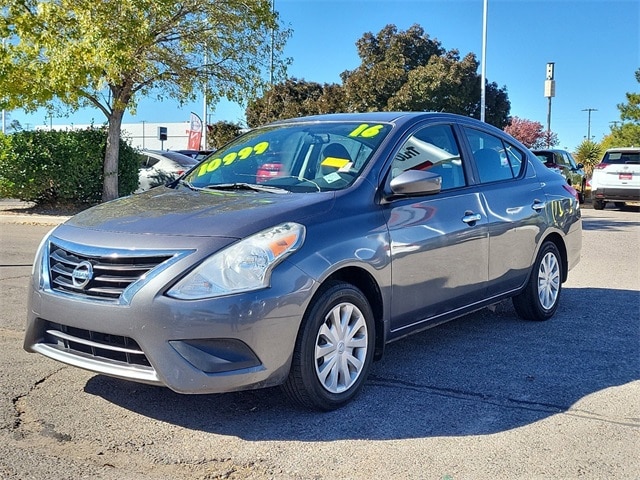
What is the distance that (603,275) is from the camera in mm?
8492

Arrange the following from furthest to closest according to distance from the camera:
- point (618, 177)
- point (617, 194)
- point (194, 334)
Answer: point (617, 194), point (618, 177), point (194, 334)

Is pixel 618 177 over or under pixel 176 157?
under

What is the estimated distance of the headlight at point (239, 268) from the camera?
3.31 metres

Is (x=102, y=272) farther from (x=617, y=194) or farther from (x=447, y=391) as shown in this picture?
(x=617, y=194)

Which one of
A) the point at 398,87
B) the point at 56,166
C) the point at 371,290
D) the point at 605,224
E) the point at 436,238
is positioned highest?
the point at 398,87

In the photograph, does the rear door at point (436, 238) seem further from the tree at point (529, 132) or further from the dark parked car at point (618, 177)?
the tree at point (529, 132)

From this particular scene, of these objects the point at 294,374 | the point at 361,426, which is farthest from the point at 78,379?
the point at 361,426

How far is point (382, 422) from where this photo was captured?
3689 millimetres

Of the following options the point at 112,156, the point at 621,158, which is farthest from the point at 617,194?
the point at 112,156

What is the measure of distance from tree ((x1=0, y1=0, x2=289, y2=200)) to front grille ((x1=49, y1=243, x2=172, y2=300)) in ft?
35.3

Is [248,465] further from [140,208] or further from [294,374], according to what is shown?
[140,208]

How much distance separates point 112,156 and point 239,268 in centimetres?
1331

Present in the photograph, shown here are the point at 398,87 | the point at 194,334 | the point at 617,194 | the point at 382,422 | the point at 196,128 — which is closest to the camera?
the point at 194,334

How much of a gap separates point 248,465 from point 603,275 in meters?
6.60
